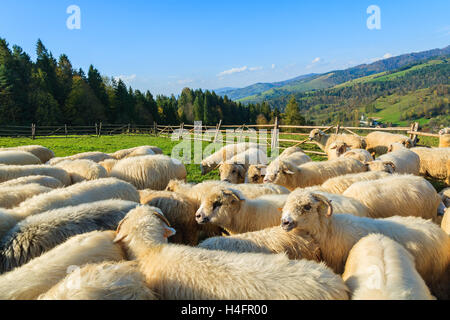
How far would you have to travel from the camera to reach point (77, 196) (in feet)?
15.3

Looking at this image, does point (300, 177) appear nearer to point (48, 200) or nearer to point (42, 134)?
point (48, 200)

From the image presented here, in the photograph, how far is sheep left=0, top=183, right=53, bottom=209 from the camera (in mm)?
4449

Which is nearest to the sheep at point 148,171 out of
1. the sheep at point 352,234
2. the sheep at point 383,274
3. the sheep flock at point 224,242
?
the sheep flock at point 224,242

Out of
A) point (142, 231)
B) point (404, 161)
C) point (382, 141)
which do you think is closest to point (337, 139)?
point (382, 141)

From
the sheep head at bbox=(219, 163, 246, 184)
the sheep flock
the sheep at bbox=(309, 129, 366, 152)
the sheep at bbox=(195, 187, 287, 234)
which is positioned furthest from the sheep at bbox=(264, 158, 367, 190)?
the sheep at bbox=(309, 129, 366, 152)

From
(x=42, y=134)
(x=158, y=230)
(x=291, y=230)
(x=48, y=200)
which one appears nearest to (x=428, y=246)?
(x=291, y=230)

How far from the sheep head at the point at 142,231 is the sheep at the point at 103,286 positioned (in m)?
0.63

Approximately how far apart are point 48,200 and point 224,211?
118 inches

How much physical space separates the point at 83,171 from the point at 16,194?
7.42ft

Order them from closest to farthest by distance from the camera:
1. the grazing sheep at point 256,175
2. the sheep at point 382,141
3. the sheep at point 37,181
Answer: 1. the sheep at point 37,181
2. the grazing sheep at point 256,175
3. the sheep at point 382,141

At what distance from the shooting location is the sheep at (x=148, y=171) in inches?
283

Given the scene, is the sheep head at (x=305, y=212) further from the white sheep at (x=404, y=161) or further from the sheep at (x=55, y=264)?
the white sheep at (x=404, y=161)

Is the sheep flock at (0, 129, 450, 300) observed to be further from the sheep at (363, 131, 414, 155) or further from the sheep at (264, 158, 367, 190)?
the sheep at (363, 131, 414, 155)

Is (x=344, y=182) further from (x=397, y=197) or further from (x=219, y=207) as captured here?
(x=219, y=207)
